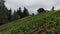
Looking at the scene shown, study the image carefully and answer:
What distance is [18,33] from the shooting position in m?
18.0

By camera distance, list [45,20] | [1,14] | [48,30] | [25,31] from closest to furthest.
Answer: [48,30], [25,31], [45,20], [1,14]

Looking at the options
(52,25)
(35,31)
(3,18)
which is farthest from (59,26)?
(3,18)

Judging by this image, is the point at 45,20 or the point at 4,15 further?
the point at 4,15

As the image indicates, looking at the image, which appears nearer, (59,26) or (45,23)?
(59,26)

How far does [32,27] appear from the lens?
59.7 feet

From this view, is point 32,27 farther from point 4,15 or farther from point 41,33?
point 4,15

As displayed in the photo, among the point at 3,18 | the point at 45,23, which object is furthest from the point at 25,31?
the point at 3,18

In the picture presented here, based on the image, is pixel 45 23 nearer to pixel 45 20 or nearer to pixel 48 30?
pixel 45 20

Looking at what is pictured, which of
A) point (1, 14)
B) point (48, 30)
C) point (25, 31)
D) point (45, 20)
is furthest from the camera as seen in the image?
point (1, 14)

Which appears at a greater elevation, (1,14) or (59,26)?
(59,26)

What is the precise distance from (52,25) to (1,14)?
1782 inches

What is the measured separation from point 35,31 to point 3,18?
4477 centimetres

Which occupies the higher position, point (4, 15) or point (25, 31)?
point (25, 31)

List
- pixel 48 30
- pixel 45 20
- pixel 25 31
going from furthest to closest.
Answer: pixel 45 20, pixel 25 31, pixel 48 30
